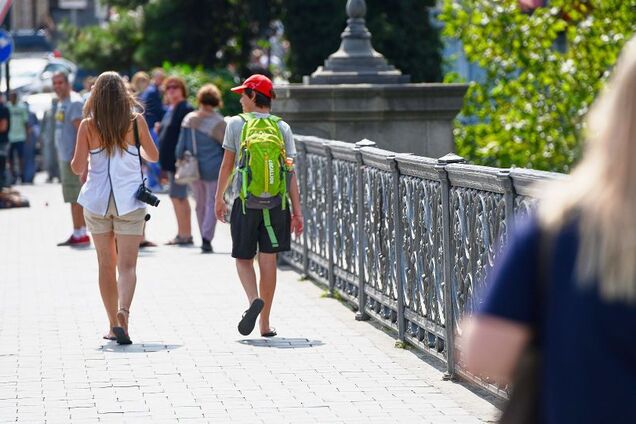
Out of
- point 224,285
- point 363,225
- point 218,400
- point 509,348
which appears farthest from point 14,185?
point 509,348

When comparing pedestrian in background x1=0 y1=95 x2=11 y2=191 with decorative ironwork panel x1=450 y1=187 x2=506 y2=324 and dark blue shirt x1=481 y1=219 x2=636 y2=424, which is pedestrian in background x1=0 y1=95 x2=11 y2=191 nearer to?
decorative ironwork panel x1=450 y1=187 x2=506 y2=324

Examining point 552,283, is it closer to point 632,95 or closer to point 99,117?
point 632,95

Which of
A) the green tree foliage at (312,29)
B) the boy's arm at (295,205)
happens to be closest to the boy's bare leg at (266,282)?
the boy's arm at (295,205)

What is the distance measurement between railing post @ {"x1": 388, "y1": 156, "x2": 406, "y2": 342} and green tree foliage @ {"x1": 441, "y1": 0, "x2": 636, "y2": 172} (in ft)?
37.3

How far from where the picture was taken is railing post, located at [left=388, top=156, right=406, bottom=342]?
9281 mm

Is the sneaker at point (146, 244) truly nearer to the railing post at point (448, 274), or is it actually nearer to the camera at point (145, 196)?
the camera at point (145, 196)

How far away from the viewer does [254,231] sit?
9.53 m

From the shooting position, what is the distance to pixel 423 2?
103ft

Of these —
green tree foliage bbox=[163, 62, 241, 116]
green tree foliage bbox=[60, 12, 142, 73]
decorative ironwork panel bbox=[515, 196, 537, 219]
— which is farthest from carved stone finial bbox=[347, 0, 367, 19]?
green tree foliage bbox=[60, 12, 142, 73]

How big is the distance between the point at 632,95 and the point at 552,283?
1.22 feet

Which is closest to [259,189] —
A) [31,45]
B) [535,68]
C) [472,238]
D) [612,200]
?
[472,238]

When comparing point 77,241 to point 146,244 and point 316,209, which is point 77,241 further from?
point 316,209

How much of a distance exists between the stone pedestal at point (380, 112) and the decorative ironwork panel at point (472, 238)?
6.20 meters

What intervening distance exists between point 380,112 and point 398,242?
493 centimetres
